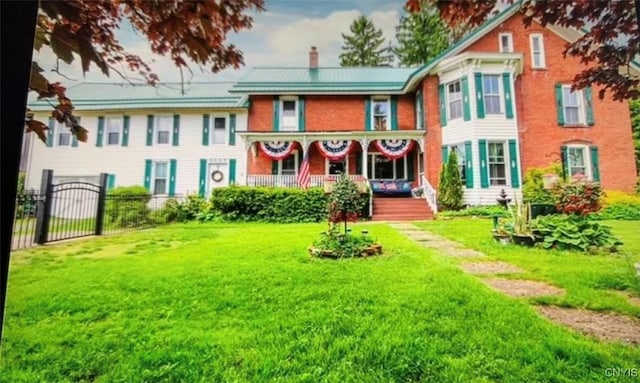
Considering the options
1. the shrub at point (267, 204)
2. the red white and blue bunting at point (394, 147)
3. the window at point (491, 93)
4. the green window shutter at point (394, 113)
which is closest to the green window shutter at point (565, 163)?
the window at point (491, 93)

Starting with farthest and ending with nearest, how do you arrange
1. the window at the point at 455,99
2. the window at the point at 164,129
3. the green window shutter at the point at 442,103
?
the green window shutter at the point at 442,103 → the window at the point at 455,99 → the window at the point at 164,129

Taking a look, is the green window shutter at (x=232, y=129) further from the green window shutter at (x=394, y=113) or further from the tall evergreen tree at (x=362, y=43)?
the green window shutter at (x=394, y=113)

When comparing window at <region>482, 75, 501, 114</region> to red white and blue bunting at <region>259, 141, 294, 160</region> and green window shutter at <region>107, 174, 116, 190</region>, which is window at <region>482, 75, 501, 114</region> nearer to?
red white and blue bunting at <region>259, 141, 294, 160</region>

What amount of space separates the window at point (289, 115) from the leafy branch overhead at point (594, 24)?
2916 millimetres

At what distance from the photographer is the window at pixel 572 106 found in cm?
166

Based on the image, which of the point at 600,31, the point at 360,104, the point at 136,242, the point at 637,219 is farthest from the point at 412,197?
the point at 136,242

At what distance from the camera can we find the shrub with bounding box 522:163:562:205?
188cm

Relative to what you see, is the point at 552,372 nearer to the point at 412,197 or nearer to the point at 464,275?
the point at 464,275

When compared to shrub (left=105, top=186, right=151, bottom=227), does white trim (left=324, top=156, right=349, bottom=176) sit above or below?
above

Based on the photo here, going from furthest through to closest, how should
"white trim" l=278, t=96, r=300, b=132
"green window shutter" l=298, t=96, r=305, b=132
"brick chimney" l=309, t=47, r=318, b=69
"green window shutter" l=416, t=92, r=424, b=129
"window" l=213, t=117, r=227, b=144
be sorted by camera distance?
1. "green window shutter" l=298, t=96, r=305, b=132
2. "white trim" l=278, t=96, r=300, b=132
3. "green window shutter" l=416, t=92, r=424, b=129
4. "window" l=213, t=117, r=227, b=144
5. "brick chimney" l=309, t=47, r=318, b=69

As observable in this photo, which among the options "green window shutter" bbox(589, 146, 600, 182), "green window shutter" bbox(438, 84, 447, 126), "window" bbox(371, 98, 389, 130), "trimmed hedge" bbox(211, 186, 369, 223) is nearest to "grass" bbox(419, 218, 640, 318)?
"green window shutter" bbox(589, 146, 600, 182)

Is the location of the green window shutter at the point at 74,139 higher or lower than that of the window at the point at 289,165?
lower

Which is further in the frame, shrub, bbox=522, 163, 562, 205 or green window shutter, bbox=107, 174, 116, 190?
shrub, bbox=522, 163, 562, 205

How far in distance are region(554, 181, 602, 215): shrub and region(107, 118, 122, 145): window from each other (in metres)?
3.24
